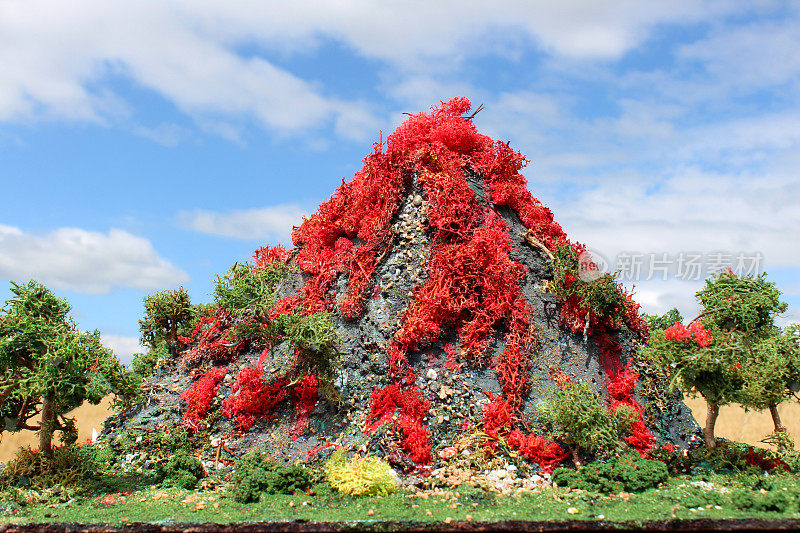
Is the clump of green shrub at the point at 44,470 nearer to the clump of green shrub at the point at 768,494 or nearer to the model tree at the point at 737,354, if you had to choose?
the model tree at the point at 737,354

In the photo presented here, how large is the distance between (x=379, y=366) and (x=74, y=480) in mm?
6112

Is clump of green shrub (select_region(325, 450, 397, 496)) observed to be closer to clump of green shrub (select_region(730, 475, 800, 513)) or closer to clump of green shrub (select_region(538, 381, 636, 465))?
clump of green shrub (select_region(538, 381, 636, 465))

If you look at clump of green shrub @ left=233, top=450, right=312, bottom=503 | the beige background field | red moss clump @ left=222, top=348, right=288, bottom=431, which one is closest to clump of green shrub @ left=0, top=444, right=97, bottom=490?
red moss clump @ left=222, top=348, right=288, bottom=431

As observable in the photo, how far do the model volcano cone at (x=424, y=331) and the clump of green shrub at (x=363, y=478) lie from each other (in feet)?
2.32

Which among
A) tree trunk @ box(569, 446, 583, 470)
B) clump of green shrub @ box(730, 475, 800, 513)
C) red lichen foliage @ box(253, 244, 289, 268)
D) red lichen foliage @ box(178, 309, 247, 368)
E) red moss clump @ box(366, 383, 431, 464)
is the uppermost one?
red lichen foliage @ box(253, 244, 289, 268)

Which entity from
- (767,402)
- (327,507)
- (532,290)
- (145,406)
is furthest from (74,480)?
(767,402)

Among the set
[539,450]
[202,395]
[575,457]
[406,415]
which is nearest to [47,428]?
[202,395]

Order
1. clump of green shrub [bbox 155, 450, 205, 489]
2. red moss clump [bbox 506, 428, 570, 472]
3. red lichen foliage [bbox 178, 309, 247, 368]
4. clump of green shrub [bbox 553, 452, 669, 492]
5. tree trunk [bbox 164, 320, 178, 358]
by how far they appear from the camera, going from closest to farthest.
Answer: clump of green shrub [bbox 553, 452, 669, 492] → red moss clump [bbox 506, 428, 570, 472] → clump of green shrub [bbox 155, 450, 205, 489] → red lichen foliage [bbox 178, 309, 247, 368] → tree trunk [bbox 164, 320, 178, 358]

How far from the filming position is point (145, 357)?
1797cm

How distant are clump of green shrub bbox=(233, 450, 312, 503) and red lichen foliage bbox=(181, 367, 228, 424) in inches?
95.9

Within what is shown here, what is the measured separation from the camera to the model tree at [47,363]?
11.6 m

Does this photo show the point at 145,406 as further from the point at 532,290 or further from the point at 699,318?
the point at 699,318

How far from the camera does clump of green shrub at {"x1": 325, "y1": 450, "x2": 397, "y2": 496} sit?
35.6 feet

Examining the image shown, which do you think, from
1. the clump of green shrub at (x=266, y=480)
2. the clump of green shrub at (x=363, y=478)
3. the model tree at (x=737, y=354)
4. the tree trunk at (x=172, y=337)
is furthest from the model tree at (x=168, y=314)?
the model tree at (x=737, y=354)
